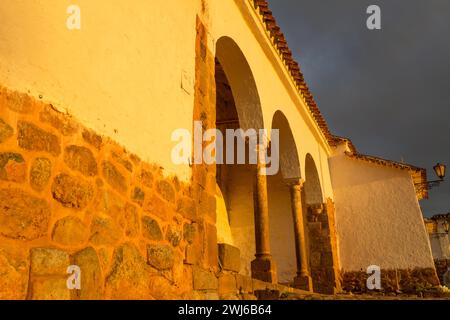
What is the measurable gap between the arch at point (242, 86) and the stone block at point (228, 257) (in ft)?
10.0

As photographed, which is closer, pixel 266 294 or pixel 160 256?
pixel 160 256

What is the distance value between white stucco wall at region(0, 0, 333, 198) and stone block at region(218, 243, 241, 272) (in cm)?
101

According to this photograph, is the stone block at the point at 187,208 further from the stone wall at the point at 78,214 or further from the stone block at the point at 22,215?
the stone block at the point at 22,215

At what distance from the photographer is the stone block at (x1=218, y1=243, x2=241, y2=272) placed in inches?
167

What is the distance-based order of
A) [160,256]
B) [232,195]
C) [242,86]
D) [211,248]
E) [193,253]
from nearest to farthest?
1. [160,256]
2. [193,253]
3. [211,248]
4. [242,86]
5. [232,195]

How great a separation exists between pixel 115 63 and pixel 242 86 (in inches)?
166

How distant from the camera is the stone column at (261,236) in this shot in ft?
20.6

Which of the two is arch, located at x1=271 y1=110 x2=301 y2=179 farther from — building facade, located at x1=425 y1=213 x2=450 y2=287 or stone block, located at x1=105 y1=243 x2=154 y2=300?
building facade, located at x1=425 y1=213 x2=450 y2=287

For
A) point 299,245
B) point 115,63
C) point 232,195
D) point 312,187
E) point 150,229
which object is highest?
point 232,195

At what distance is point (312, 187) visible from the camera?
1145 cm

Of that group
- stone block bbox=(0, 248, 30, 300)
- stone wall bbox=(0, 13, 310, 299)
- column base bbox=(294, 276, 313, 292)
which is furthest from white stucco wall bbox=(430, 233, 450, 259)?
stone block bbox=(0, 248, 30, 300)

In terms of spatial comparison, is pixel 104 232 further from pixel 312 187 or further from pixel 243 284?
pixel 312 187

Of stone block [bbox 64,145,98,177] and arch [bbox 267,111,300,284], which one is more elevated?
arch [bbox 267,111,300,284]

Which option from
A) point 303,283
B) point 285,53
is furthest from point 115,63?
point 303,283
